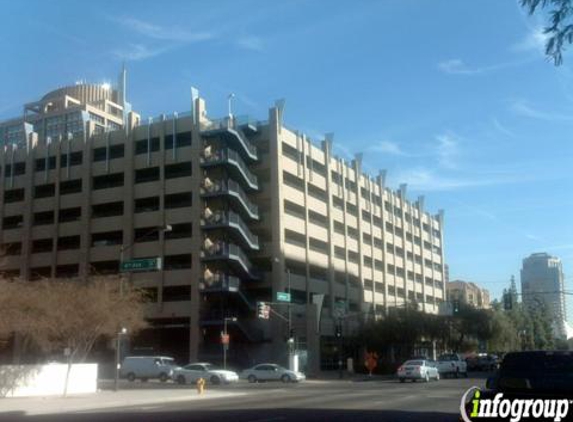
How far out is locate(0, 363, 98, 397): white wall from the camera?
31.5 metres

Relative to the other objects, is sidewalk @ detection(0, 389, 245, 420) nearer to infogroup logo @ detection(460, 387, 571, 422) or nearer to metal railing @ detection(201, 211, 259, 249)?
infogroup logo @ detection(460, 387, 571, 422)

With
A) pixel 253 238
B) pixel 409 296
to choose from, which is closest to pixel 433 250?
pixel 409 296

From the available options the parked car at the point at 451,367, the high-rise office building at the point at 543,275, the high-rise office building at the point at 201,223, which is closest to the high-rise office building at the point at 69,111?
the high-rise office building at the point at 201,223

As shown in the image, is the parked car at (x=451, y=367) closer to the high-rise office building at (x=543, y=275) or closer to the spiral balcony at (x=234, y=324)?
the spiral balcony at (x=234, y=324)

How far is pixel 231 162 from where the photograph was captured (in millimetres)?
68062

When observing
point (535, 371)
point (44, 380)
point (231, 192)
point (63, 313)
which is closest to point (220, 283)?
point (231, 192)

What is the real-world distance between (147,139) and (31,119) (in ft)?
145

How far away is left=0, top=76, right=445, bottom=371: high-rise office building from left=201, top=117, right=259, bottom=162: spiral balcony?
206 mm

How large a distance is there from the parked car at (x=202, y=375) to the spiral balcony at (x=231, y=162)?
2369 centimetres

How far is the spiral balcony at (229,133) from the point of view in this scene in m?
69.8

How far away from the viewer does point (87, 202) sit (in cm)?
7662

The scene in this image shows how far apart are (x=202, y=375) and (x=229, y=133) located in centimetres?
2808

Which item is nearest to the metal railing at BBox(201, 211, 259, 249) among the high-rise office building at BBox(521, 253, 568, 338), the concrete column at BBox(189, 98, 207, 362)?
the concrete column at BBox(189, 98, 207, 362)

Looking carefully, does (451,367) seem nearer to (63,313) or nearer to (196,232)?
(196,232)
